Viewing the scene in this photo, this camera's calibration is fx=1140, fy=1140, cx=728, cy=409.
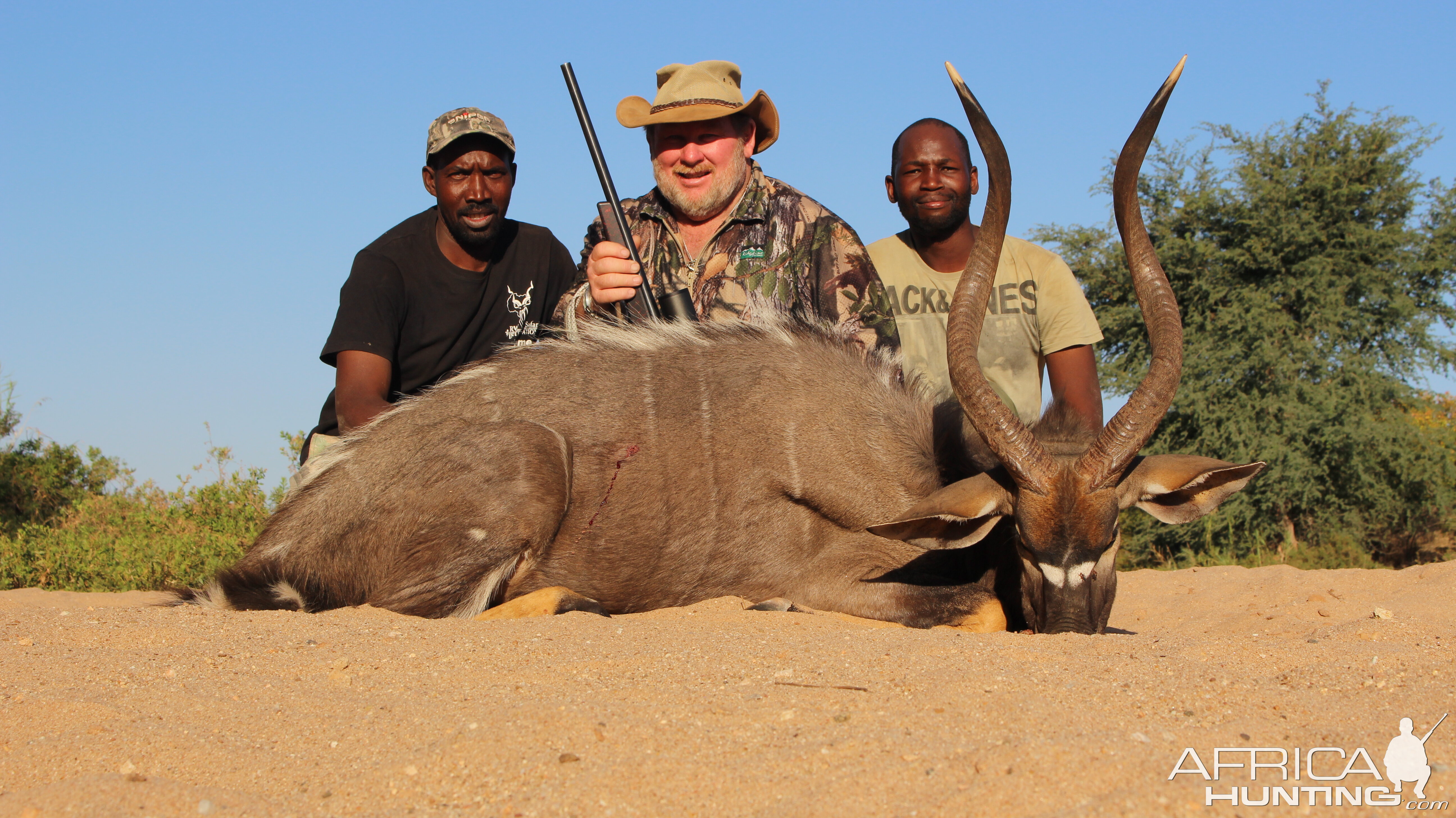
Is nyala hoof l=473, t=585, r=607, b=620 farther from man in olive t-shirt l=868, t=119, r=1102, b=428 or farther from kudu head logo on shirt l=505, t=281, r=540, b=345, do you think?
man in olive t-shirt l=868, t=119, r=1102, b=428

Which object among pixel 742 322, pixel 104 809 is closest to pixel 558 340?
pixel 742 322

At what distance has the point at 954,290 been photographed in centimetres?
653

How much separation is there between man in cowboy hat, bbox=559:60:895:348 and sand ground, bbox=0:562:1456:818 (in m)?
2.43

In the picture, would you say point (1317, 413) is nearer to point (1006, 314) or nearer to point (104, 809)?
point (1006, 314)

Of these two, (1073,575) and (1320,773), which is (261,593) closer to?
(1073,575)

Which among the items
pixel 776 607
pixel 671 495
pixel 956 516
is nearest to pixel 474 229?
pixel 671 495

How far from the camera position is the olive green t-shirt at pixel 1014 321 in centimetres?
677

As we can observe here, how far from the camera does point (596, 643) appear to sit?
3.84 metres

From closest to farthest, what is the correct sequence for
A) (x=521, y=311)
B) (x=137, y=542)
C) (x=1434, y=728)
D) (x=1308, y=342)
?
(x=1434, y=728), (x=521, y=311), (x=137, y=542), (x=1308, y=342)

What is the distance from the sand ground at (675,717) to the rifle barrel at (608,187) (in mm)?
2455

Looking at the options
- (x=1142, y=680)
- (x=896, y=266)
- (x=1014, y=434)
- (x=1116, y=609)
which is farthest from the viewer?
(x=896, y=266)

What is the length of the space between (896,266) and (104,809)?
18.3 ft

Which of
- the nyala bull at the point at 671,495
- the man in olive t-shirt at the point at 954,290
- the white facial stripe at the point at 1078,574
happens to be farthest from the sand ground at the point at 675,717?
the man in olive t-shirt at the point at 954,290

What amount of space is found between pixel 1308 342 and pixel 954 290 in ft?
20.4
